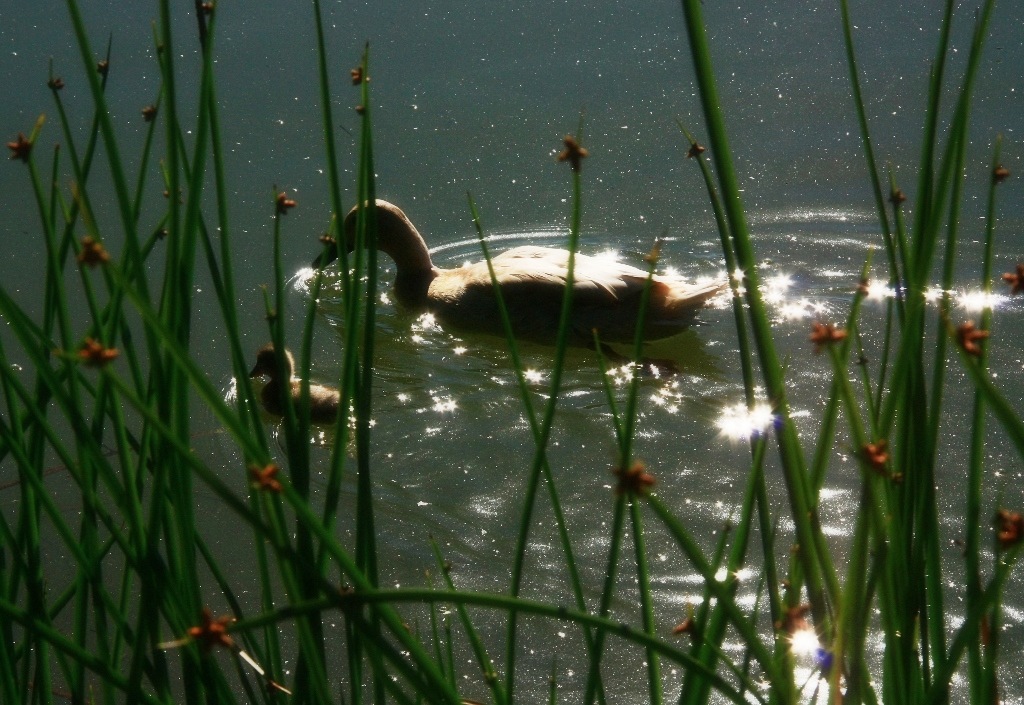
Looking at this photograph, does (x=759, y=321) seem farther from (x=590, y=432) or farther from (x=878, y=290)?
(x=878, y=290)

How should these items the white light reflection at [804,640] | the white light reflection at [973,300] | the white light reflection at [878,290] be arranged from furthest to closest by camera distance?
the white light reflection at [878,290], the white light reflection at [973,300], the white light reflection at [804,640]

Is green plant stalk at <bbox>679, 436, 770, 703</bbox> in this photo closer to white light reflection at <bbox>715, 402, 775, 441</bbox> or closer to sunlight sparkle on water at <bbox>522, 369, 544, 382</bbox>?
white light reflection at <bbox>715, 402, 775, 441</bbox>

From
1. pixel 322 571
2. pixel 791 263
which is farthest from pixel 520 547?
pixel 791 263

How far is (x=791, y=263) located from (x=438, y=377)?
4.65ft

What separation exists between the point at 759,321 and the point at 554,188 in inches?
164

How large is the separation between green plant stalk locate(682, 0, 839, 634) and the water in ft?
4.85

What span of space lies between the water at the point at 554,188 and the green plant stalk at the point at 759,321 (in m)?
1.48

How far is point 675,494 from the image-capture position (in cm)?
325

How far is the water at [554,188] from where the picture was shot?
3252 millimetres

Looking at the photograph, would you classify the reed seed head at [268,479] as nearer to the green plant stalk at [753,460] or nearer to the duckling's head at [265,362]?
the green plant stalk at [753,460]

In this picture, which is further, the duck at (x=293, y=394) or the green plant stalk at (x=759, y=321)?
the duck at (x=293, y=394)

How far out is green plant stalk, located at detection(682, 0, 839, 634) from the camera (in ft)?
3.30

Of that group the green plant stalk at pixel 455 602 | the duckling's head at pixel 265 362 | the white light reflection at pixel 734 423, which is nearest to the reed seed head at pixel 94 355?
the green plant stalk at pixel 455 602

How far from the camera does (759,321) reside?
3.52ft
